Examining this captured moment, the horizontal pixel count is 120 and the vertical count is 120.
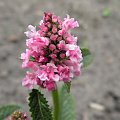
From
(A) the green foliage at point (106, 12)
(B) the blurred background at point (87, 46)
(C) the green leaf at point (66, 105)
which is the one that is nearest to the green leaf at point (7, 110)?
(C) the green leaf at point (66, 105)

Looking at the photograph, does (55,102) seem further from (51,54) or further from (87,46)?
(87,46)

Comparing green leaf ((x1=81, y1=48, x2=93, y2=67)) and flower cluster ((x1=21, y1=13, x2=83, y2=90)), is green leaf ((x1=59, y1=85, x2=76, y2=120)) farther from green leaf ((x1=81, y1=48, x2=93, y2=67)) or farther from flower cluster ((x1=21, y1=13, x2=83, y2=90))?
flower cluster ((x1=21, y1=13, x2=83, y2=90))

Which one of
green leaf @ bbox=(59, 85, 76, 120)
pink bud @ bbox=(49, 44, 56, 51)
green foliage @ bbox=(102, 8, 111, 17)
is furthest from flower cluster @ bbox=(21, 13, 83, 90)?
green foliage @ bbox=(102, 8, 111, 17)

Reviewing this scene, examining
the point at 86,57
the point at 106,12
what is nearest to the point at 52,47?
the point at 86,57

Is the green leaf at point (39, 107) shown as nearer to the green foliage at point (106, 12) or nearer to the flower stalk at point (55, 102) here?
the flower stalk at point (55, 102)

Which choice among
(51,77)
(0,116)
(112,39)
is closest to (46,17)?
(51,77)

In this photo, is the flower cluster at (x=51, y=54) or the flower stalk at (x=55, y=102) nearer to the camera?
the flower cluster at (x=51, y=54)

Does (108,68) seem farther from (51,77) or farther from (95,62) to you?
(51,77)
